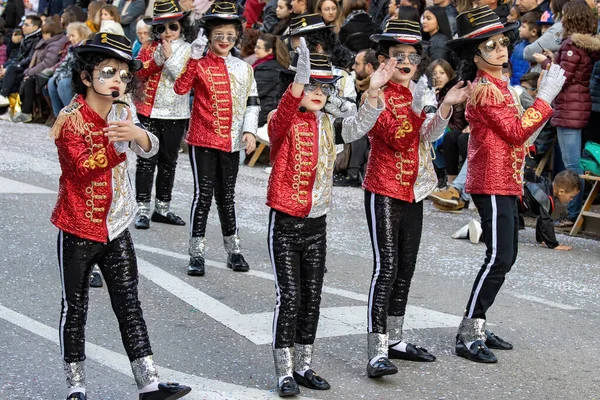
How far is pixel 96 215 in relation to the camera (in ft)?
17.1

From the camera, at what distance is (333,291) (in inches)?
310

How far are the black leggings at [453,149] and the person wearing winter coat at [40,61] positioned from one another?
9875 mm

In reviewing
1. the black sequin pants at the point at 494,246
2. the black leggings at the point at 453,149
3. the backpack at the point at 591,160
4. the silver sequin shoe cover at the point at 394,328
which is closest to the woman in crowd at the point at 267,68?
the black leggings at the point at 453,149

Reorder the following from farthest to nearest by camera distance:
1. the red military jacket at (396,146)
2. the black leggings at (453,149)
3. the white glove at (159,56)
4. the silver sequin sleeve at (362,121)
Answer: the black leggings at (453,149), the white glove at (159,56), the red military jacket at (396,146), the silver sequin sleeve at (362,121)

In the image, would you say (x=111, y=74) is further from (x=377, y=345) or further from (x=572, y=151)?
(x=572, y=151)

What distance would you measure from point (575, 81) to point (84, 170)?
24.3 feet

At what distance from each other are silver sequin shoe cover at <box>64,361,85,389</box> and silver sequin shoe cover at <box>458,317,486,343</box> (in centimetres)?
241

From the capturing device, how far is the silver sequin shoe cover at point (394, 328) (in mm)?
6250

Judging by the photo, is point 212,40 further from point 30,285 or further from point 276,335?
point 276,335

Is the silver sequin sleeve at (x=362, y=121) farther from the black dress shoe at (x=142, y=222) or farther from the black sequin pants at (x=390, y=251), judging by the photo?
the black dress shoe at (x=142, y=222)

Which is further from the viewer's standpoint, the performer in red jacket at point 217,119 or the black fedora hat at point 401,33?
the performer in red jacket at point 217,119

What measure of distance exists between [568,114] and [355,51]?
12.6 feet

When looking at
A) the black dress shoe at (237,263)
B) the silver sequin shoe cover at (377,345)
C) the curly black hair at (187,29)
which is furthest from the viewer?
the curly black hair at (187,29)

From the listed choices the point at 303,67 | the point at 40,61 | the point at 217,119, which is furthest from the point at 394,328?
the point at 40,61
